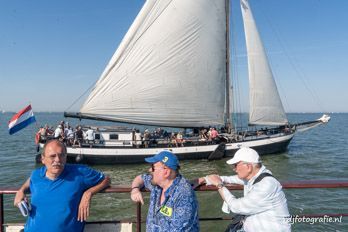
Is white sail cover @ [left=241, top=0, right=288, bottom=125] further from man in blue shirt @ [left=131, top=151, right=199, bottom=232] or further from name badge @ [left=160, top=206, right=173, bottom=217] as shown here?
name badge @ [left=160, top=206, right=173, bottom=217]

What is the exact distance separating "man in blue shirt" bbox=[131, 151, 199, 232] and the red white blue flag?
1564 centimetres

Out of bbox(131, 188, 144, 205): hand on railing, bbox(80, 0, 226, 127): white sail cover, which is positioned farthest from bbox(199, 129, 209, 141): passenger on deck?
bbox(131, 188, 144, 205): hand on railing

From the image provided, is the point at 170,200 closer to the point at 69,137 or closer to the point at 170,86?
the point at 170,86

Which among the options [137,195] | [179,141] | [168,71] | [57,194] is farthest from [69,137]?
[137,195]

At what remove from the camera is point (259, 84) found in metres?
26.4

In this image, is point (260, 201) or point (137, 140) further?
point (137, 140)

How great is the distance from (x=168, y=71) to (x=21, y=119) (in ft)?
31.7

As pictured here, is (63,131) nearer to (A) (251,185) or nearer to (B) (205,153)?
(B) (205,153)

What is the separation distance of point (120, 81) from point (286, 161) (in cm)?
1287

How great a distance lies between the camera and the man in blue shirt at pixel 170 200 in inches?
111

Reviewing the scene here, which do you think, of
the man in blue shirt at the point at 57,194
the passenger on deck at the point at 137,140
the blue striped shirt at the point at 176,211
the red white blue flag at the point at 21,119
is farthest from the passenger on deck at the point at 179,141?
the blue striped shirt at the point at 176,211

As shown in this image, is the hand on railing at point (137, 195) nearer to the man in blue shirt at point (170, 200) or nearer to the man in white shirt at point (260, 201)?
the man in blue shirt at point (170, 200)

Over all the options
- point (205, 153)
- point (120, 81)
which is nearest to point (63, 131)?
point (120, 81)

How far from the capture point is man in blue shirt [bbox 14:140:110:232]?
3.21 meters
